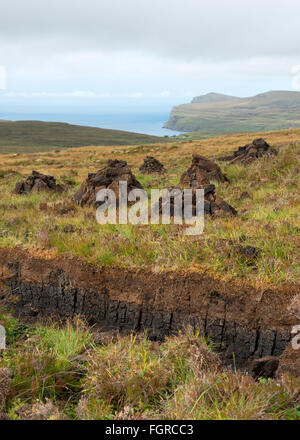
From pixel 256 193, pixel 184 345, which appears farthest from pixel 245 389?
pixel 256 193

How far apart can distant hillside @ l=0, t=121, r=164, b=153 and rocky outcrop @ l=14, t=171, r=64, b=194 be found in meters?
84.6

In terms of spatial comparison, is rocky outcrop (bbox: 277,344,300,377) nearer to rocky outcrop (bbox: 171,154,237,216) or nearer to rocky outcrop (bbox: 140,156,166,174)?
rocky outcrop (bbox: 171,154,237,216)

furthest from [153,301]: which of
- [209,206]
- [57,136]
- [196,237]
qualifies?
[57,136]

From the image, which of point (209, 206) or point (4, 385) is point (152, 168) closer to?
point (209, 206)

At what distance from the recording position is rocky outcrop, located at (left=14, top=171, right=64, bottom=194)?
15023 mm

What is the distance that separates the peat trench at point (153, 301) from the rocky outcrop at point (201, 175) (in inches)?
242

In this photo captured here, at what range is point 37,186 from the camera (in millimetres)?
15039

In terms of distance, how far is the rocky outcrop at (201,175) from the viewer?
12.8 metres

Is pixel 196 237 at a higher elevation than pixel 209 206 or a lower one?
lower

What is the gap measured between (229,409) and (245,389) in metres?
0.29

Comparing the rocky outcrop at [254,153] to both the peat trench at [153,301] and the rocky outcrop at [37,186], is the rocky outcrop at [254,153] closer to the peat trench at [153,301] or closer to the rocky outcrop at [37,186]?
the rocky outcrop at [37,186]

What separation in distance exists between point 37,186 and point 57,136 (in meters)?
111

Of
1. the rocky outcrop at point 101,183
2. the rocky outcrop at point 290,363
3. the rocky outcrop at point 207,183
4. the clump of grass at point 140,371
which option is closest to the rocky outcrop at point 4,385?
the clump of grass at point 140,371

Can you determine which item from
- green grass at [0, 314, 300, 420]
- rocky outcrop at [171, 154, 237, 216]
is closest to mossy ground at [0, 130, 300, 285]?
rocky outcrop at [171, 154, 237, 216]
